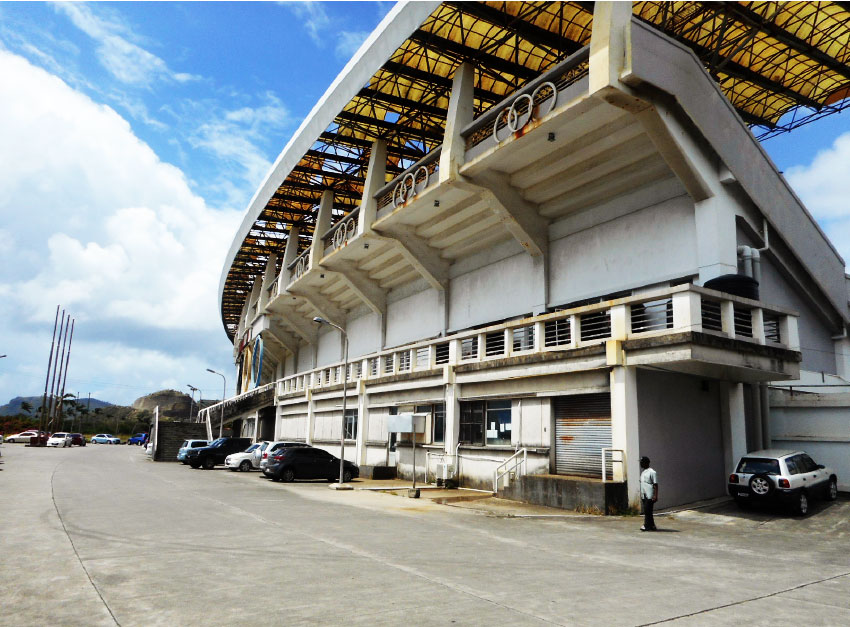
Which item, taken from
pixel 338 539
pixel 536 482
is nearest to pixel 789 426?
pixel 536 482

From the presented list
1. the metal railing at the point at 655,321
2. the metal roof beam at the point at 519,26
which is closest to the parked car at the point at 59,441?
the metal railing at the point at 655,321

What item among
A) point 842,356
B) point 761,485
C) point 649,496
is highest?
point 842,356

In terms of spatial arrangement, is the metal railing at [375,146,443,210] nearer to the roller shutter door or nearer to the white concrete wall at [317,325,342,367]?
the roller shutter door

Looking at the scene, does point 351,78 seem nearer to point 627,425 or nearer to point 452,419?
point 452,419

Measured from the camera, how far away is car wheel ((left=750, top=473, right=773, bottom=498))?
16.1 metres

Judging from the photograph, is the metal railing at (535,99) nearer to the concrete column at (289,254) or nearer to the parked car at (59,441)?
the concrete column at (289,254)

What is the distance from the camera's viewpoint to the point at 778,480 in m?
16.0

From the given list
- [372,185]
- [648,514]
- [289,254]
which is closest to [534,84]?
[372,185]

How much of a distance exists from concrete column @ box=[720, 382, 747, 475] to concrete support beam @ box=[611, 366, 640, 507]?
3762 mm

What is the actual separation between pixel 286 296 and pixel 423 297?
17.1 metres

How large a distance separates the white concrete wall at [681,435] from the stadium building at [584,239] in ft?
0.22

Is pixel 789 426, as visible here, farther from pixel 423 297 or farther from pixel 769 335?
pixel 423 297

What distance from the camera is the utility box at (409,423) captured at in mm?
21641

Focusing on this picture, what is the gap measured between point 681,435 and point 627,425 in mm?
2492
